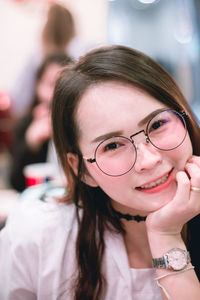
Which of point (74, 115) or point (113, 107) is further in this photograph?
point (74, 115)

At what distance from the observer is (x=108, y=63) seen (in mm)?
992

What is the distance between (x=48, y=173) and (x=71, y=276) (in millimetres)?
695

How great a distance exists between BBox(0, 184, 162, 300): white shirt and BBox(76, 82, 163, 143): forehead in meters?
0.40

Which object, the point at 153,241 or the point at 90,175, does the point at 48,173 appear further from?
the point at 153,241

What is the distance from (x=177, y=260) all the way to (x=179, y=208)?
16 cm

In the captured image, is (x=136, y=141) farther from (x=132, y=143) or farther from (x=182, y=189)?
(x=182, y=189)

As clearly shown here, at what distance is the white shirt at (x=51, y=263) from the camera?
1.07 meters

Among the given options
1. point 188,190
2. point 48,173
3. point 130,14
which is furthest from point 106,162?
point 130,14

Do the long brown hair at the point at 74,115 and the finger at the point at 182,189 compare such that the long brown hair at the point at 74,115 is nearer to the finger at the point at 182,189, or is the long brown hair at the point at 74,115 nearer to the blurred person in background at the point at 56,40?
the finger at the point at 182,189

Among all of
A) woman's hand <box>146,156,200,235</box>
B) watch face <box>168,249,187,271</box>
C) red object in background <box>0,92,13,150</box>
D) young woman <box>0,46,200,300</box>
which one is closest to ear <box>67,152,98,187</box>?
young woman <box>0,46,200,300</box>

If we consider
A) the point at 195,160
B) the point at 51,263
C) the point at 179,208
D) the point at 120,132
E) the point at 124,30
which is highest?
the point at 124,30

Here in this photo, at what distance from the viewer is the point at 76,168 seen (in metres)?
1.13

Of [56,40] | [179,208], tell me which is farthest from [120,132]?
[56,40]

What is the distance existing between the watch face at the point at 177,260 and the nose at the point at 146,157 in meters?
0.29
